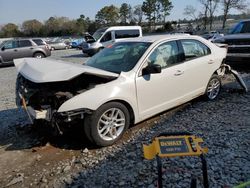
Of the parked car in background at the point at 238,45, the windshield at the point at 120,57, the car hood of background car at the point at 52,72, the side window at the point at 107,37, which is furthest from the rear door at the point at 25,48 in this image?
the car hood of background car at the point at 52,72

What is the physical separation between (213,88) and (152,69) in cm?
231

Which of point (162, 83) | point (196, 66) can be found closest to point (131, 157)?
point (162, 83)

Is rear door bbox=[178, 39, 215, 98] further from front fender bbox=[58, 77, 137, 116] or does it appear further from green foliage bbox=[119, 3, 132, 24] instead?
green foliage bbox=[119, 3, 132, 24]

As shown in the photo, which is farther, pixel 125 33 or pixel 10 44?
pixel 125 33

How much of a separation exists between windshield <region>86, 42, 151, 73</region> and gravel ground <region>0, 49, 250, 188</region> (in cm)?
112

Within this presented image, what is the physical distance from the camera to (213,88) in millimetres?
6004

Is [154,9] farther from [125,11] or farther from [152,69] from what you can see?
[152,69]

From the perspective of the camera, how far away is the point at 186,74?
504 centimetres

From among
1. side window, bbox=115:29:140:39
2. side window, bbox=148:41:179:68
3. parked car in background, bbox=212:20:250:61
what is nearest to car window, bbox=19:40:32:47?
side window, bbox=115:29:140:39

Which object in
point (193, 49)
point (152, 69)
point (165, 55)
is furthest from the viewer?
point (193, 49)

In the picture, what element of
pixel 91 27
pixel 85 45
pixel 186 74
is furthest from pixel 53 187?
pixel 91 27

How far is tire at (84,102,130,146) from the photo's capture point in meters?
3.80

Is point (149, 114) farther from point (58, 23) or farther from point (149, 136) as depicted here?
point (58, 23)

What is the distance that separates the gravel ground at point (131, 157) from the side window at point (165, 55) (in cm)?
104
